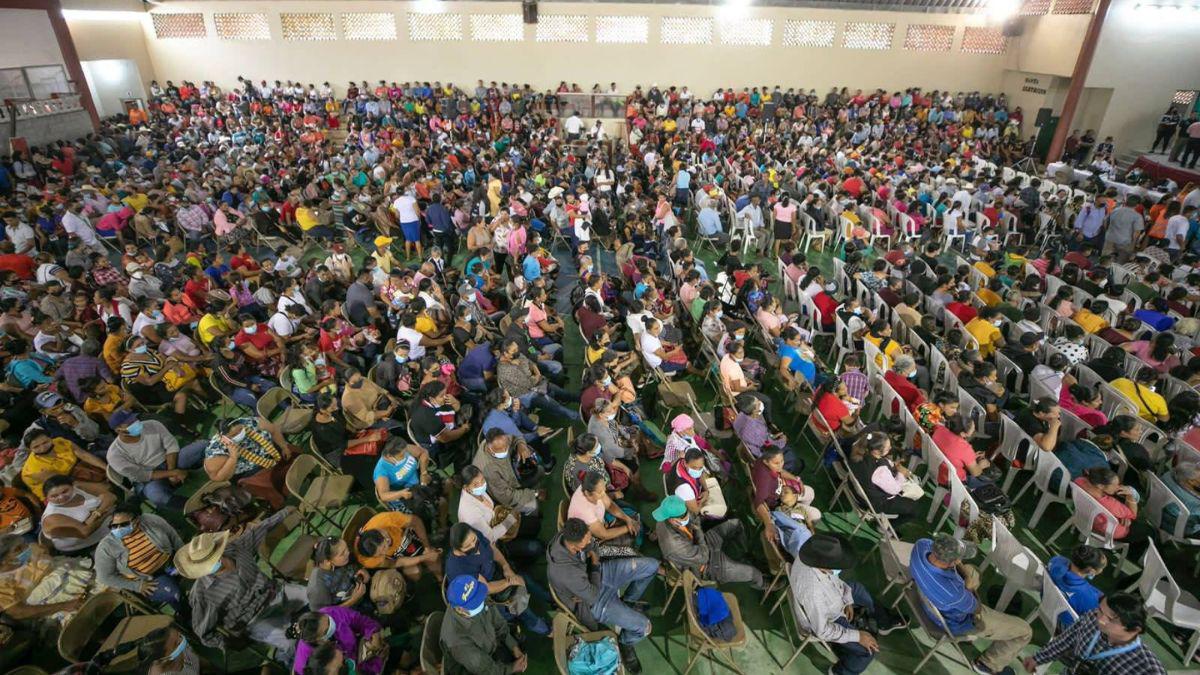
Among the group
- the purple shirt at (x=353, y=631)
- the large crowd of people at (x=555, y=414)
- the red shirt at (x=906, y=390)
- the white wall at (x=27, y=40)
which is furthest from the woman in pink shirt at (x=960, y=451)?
the white wall at (x=27, y=40)

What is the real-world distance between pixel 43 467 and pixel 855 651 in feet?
19.4

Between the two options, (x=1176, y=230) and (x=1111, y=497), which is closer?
(x=1111, y=497)

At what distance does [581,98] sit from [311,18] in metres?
10.5

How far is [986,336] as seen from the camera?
6.22 metres

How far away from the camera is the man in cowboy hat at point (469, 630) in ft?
9.89

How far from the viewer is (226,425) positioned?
15.2 feet

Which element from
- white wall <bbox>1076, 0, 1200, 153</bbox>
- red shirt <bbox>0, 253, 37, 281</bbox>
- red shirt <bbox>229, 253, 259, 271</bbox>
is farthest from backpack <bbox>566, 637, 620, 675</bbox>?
white wall <bbox>1076, 0, 1200, 153</bbox>

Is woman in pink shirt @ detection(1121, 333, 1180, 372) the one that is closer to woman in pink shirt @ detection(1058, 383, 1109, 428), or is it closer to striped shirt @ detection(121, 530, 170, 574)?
woman in pink shirt @ detection(1058, 383, 1109, 428)

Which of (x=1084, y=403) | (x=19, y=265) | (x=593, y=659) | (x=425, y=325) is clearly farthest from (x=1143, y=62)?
(x=19, y=265)

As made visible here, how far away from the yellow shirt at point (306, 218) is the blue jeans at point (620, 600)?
896 centimetres

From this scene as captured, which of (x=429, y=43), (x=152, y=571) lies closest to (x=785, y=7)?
(x=429, y=43)

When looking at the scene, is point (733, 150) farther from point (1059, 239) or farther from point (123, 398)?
point (123, 398)

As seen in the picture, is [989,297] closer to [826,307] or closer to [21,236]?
[826,307]

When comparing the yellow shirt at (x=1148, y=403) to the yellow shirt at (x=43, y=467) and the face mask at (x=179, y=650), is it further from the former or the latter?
the yellow shirt at (x=43, y=467)
